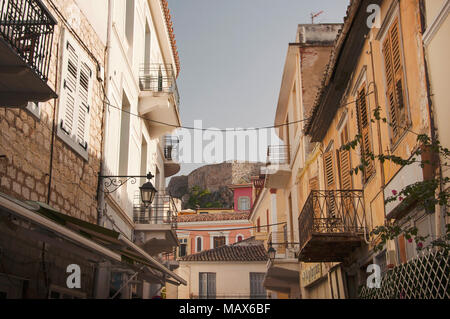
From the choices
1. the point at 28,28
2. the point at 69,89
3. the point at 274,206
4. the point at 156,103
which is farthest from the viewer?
the point at 274,206

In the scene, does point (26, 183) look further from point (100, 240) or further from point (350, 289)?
point (350, 289)

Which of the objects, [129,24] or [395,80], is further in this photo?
[129,24]

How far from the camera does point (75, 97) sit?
10891 mm

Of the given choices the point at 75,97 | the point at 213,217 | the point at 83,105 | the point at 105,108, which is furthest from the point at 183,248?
the point at 75,97

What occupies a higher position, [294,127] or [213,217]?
[213,217]

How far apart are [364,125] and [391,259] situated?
2788 mm

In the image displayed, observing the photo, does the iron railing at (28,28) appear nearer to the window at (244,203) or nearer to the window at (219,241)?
the window at (219,241)

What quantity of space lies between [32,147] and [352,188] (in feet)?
22.4

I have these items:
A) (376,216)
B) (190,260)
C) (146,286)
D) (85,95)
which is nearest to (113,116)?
(85,95)

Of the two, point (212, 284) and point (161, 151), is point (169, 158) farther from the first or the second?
point (212, 284)

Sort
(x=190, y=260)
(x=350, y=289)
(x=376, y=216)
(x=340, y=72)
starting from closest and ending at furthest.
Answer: (x=376, y=216)
(x=340, y=72)
(x=350, y=289)
(x=190, y=260)

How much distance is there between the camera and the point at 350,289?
13.4m

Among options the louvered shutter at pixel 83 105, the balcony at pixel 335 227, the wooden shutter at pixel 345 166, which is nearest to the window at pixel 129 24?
the louvered shutter at pixel 83 105
